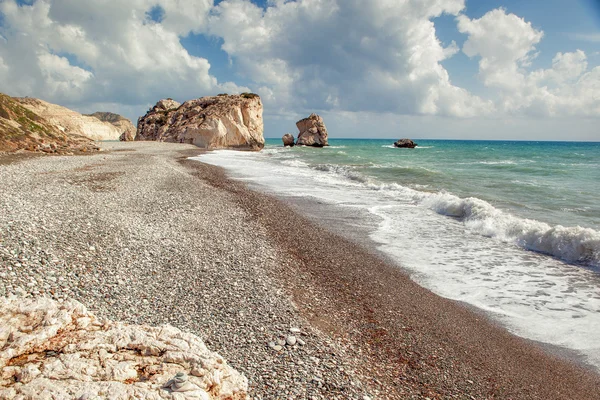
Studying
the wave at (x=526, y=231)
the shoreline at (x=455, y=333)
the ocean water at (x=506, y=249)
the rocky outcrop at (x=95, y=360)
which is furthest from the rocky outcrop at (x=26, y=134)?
the rocky outcrop at (x=95, y=360)

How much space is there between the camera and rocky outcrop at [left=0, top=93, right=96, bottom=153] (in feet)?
105

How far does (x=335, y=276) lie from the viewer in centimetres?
864

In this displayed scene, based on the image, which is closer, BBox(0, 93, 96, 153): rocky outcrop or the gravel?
the gravel

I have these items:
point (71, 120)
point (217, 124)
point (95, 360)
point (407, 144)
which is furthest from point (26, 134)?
point (71, 120)

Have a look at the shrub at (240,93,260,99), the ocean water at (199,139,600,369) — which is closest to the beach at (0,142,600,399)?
the ocean water at (199,139,600,369)

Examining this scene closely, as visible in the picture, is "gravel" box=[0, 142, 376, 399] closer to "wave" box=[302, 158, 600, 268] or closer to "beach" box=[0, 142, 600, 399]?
"beach" box=[0, 142, 600, 399]

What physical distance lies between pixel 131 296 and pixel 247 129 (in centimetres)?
6495

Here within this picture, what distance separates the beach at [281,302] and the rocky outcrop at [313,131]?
83.8 metres

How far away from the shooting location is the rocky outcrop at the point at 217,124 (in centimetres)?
6562

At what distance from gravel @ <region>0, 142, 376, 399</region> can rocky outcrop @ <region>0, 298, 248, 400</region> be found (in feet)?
3.31

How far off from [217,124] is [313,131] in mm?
34159

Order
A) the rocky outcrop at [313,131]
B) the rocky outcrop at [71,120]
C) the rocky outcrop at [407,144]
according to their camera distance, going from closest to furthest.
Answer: the rocky outcrop at [313,131], the rocky outcrop at [407,144], the rocky outcrop at [71,120]

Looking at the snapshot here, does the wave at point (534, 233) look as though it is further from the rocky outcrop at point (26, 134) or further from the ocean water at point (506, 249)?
the rocky outcrop at point (26, 134)

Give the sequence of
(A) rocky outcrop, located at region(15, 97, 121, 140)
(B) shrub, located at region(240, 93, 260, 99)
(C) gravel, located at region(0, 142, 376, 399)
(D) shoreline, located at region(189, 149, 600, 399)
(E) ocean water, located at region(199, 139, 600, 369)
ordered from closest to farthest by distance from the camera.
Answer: (C) gravel, located at region(0, 142, 376, 399) < (D) shoreline, located at region(189, 149, 600, 399) < (E) ocean water, located at region(199, 139, 600, 369) < (B) shrub, located at region(240, 93, 260, 99) < (A) rocky outcrop, located at region(15, 97, 121, 140)
